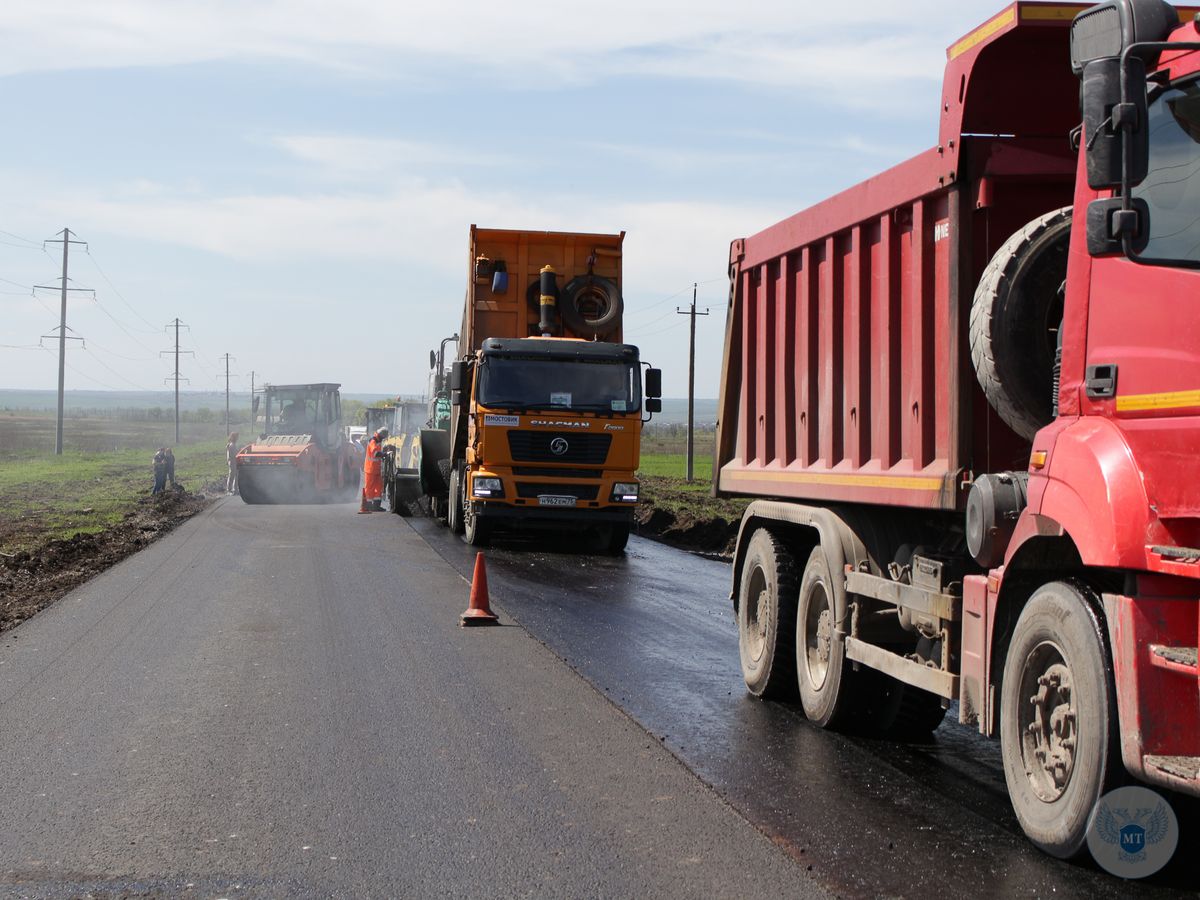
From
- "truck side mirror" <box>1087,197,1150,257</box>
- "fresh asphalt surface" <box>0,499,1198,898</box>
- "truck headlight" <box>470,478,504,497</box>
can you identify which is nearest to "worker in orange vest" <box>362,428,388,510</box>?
"truck headlight" <box>470,478,504,497</box>

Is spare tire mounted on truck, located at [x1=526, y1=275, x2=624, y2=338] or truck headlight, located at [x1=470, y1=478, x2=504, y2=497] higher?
spare tire mounted on truck, located at [x1=526, y1=275, x2=624, y2=338]

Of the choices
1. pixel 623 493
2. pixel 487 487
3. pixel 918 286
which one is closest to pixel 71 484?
pixel 487 487

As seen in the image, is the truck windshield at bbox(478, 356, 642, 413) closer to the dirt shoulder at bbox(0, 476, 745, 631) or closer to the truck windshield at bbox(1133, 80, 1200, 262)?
the dirt shoulder at bbox(0, 476, 745, 631)

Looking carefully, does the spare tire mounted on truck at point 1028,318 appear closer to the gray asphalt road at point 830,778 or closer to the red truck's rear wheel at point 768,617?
the gray asphalt road at point 830,778

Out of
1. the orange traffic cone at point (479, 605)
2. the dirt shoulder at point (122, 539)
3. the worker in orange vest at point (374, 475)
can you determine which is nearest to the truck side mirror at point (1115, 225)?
the orange traffic cone at point (479, 605)

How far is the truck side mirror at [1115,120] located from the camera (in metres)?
4.38

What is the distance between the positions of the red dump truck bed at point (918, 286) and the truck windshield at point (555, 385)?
32.0 ft

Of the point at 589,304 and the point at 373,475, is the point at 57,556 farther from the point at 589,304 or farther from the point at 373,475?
the point at 373,475

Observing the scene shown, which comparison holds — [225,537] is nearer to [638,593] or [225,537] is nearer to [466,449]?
[466,449]

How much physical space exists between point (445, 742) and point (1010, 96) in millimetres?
4209

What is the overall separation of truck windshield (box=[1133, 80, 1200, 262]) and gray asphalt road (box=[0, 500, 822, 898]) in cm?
249

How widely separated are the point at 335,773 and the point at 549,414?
12.2 m

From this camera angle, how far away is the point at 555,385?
1856cm

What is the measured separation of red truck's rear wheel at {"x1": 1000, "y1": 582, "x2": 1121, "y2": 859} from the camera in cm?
461
